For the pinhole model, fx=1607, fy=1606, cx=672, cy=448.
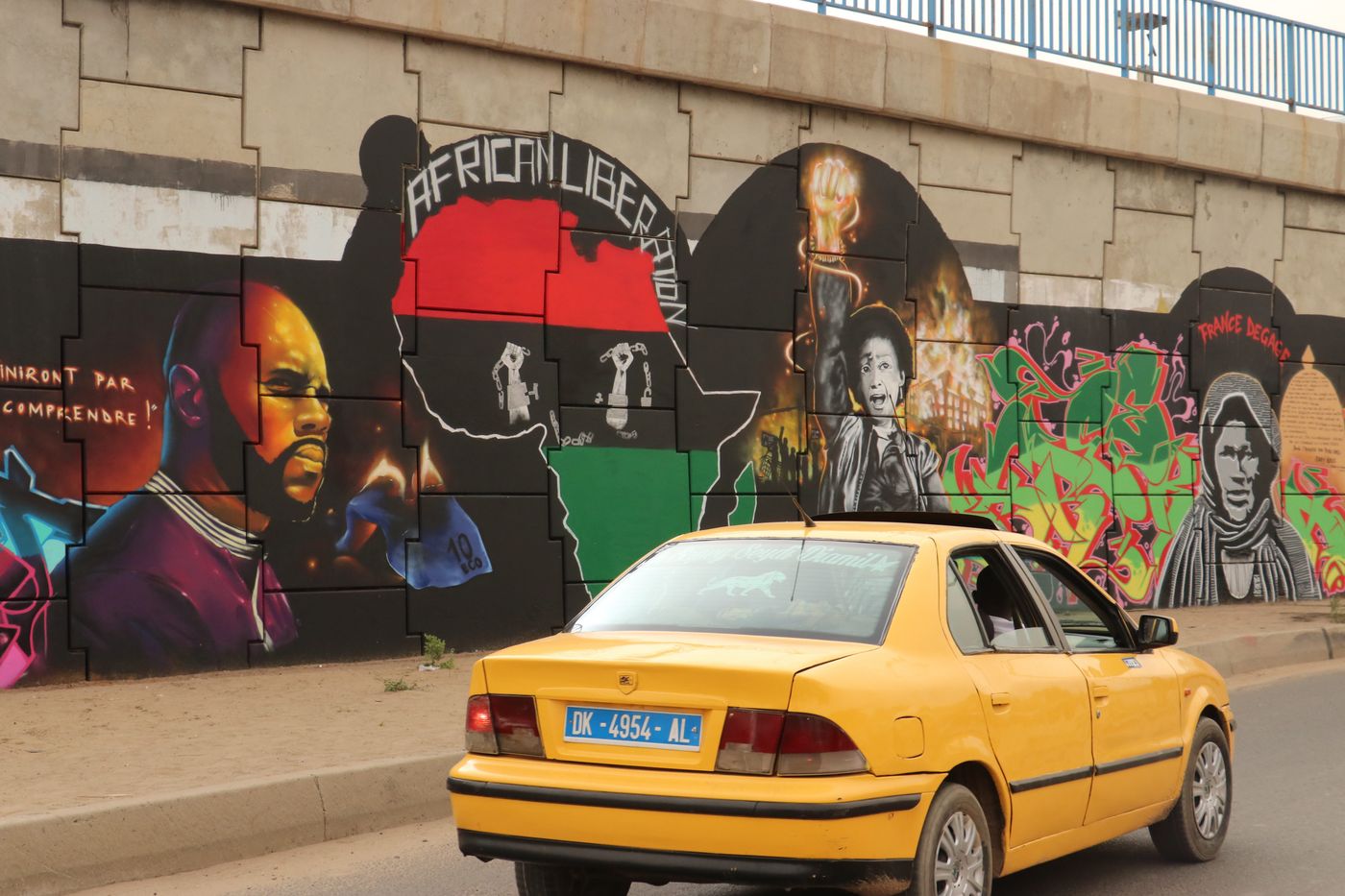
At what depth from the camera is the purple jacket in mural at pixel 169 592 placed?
34.6ft

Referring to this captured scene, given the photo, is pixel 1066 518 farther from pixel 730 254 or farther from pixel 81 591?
pixel 81 591

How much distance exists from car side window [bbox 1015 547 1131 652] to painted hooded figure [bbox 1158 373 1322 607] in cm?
1162

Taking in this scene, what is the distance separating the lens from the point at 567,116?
512 inches

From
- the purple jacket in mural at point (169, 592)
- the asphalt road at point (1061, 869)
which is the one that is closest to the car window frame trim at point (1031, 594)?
the asphalt road at point (1061, 869)

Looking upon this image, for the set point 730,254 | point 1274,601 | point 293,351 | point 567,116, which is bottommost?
point 1274,601

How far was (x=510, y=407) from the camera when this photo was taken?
12617mm

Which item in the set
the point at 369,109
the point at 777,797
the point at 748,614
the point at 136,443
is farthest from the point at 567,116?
the point at 777,797

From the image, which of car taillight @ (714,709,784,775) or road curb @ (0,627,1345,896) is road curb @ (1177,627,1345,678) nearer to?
road curb @ (0,627,1345,896)

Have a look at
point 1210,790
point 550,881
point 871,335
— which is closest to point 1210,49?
point 871,335

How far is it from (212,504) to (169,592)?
668 mm

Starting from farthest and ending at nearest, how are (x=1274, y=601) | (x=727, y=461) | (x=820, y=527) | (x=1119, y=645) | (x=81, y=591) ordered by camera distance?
(x=1274, y=601) → (x=727, y=461) → (x=81, y=591) → (x=1119, y=645) → (x=820, y=527)

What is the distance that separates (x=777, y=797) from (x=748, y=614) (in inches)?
33.7

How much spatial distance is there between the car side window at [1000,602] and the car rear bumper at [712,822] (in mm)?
895

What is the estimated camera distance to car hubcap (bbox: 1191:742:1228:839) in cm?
674
